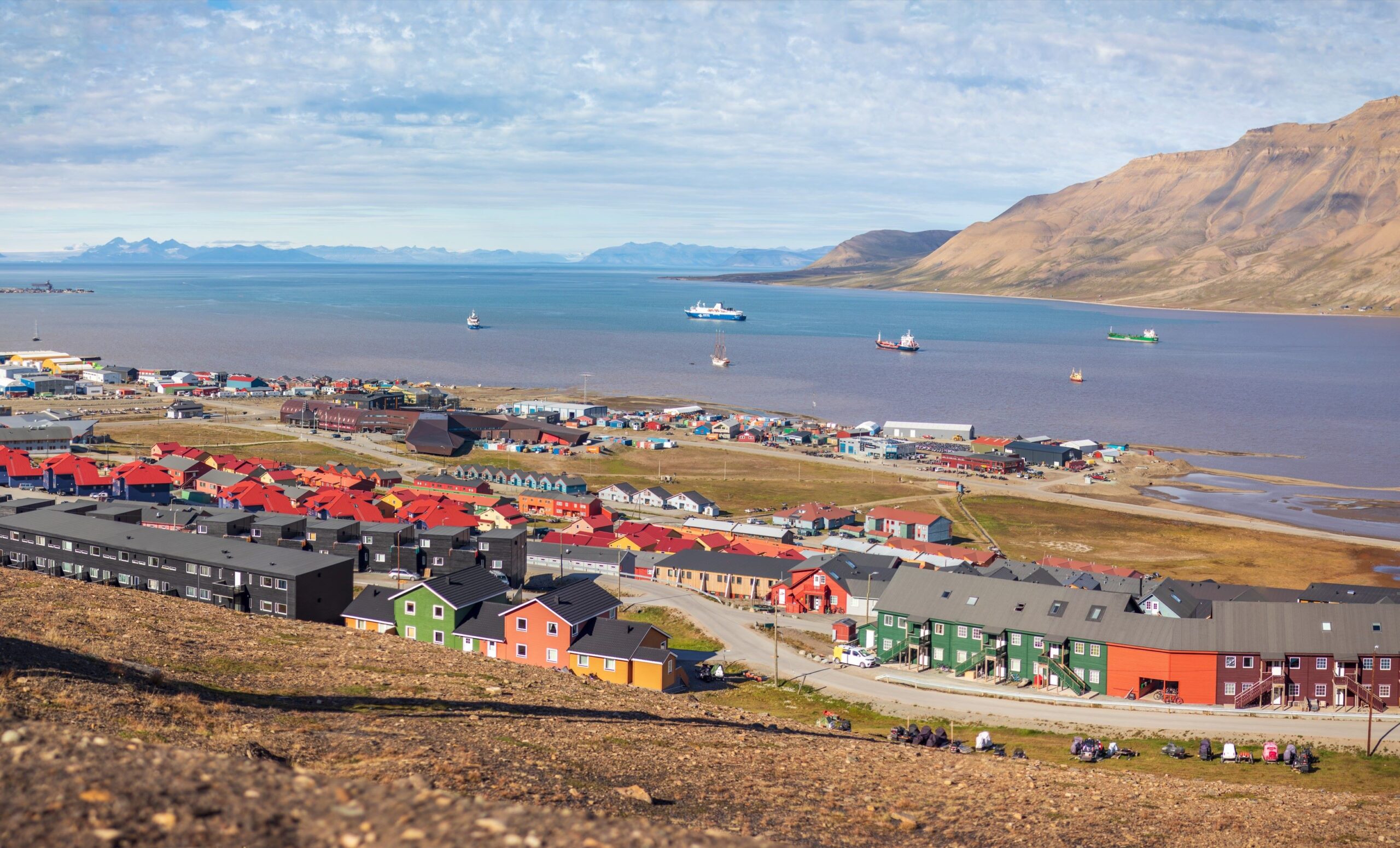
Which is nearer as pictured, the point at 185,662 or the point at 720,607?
the point at 185,662

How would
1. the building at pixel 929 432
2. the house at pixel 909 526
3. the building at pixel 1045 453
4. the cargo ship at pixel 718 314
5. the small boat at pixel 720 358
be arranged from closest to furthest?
the house at pixel 909 526 → the building at pixel 1045 453 → the building at pixel 929 432 → the small boat at pixel 720 358 → the cargo ship at pixel 718 314

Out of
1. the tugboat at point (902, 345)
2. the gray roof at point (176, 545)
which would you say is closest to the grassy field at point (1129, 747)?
the gray roof at point (176, 545)

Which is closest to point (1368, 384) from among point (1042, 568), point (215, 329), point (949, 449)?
point (949, 449)

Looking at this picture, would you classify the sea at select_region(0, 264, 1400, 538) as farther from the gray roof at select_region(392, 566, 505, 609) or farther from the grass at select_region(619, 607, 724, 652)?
the gray roof at select_region(392, 566, 505, 609)

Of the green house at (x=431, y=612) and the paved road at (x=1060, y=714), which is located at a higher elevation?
the green house at (x=431, y=612)

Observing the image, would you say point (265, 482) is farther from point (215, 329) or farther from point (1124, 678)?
point (215, 329)

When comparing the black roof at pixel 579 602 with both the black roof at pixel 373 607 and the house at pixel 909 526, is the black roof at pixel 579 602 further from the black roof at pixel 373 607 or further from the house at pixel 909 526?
the house at pixel 909 526
